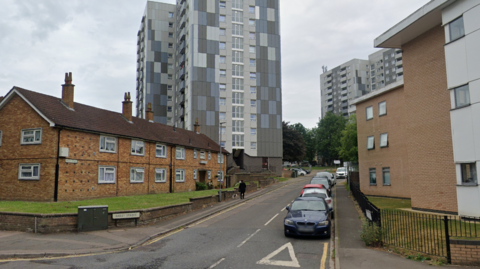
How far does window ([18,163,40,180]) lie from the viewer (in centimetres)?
2119

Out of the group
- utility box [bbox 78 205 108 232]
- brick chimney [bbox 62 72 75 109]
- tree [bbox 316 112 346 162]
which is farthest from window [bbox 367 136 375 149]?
tree [bbox 316 112 346 162]

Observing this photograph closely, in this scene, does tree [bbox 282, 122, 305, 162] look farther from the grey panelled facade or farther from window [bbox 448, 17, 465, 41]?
window [bbox 448, 17, 465, 41]

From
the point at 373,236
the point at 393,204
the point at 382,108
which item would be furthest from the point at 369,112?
the point at 373,236

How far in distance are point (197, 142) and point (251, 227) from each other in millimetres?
23804

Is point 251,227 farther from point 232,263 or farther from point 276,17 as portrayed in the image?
point 276,17

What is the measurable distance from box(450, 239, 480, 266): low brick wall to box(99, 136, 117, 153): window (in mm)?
21442

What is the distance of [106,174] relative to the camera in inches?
959

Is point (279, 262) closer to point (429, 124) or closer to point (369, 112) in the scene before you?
point (429, 124)

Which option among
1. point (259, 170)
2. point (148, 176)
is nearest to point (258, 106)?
point (259, 170)

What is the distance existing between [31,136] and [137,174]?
8.03 m

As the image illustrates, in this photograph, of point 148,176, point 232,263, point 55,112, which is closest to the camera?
point 232,263

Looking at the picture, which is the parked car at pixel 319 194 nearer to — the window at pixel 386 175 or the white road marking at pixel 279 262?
the white road marking at pixel 279 262

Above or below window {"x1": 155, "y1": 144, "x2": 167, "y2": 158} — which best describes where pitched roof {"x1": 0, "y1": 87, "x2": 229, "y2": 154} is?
above

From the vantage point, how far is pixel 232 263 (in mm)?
9633
